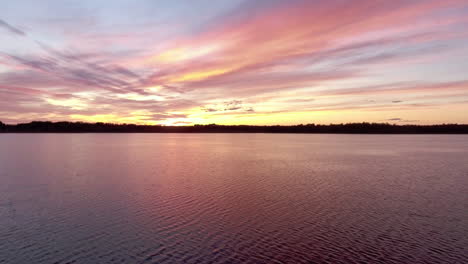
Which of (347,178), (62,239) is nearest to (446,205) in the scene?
(347,178)

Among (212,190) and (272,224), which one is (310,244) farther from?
(212,190)

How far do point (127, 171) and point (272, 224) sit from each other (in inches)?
1171

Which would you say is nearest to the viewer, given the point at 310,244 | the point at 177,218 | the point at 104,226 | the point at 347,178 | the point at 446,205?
the point at 310,244

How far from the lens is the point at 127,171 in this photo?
43219 millimetres

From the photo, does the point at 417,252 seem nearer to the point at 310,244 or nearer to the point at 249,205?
the point at 310,244

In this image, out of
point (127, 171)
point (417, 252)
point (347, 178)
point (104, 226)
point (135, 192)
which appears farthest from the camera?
point (127, 171)

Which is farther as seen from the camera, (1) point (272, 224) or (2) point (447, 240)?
(1) point (272, 224)

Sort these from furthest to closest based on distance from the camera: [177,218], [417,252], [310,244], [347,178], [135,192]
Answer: [347,178] < [135,192] < [177,218] < [310,244] < [417,252]

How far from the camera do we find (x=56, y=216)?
67.8 feet

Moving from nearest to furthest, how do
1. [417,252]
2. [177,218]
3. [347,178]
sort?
[417,252]
[177,218]
[347,178]

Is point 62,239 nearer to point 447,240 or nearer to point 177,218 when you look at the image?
point 177,218

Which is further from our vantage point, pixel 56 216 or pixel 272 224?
pixel 56 216

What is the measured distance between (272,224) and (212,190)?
38.0ft

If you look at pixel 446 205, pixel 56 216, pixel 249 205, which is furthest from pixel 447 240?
pixel 56 216
